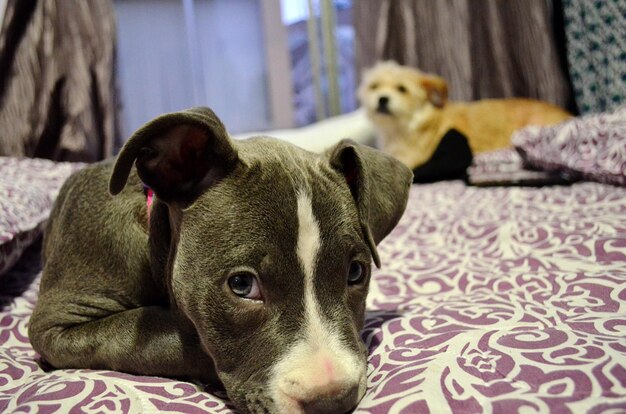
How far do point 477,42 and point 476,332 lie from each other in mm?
5041

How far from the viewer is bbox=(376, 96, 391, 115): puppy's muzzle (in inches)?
198

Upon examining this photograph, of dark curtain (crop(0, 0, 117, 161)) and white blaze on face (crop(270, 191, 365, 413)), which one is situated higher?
dark curtain (crop(0, 0, 117, 161))

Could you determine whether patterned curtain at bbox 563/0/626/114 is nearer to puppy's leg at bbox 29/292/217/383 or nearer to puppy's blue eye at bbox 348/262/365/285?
puppy's blue eye at bbox 348/262/365/285

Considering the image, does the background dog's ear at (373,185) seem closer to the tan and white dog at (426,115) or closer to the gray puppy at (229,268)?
the gray puppy at (229,268)

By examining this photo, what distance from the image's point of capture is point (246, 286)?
1177mm

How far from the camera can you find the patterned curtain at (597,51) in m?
4.36

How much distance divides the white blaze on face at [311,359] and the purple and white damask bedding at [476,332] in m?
0.10

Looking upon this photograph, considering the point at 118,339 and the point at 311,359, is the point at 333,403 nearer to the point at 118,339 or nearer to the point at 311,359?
the point at 311,359

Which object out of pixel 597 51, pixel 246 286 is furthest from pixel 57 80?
pixel 597 51

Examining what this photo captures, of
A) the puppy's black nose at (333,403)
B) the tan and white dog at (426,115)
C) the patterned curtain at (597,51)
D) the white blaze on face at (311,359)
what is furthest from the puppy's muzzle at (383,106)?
the puppy's black nose at (333,403)

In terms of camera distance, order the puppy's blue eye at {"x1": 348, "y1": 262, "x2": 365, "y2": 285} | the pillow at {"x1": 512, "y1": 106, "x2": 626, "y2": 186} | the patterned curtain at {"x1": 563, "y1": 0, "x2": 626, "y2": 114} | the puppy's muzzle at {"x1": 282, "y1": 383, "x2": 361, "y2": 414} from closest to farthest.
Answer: the puppy's muzzle at {"x1": 282, "y1": 383, "x2": 361, "y2": 414}
the puppy's blue eye at {"x1": 348, "y1": 262, "x2": 365, "y2": 285}
the pillow at {"x1": 512, "y1": 106, "x2": 626, "y2": 186}
the patterned curtain at {"x1": 563, "y1": 0, "x2": 626, "y2": 114}

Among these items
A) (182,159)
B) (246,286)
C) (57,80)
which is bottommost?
(246,286)

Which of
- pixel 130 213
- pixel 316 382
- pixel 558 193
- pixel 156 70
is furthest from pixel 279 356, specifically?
pixel 156 70

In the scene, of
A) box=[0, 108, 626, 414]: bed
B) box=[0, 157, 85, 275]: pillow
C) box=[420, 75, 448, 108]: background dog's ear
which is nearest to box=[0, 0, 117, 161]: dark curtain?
box=[0, 157, 85, 275]: pillow
